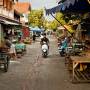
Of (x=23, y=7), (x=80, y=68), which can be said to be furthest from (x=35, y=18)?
(x=80, y=68)

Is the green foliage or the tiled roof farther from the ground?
the tiled roof

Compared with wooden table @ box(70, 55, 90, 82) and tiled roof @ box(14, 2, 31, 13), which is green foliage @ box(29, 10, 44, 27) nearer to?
tiled roof @ box(14, 2, 31, 13)

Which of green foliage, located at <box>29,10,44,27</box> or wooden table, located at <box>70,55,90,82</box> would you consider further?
green foliage, located at <box>29,10,44,27</box>

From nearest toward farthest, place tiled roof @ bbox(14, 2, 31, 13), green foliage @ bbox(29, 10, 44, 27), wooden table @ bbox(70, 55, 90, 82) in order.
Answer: wooden table @ bbox(70, 55, 90, 82) → tiled roof @ bbox(14, 2, 31, 13) → green foliage @ bbox(29, 10, 44, 27)

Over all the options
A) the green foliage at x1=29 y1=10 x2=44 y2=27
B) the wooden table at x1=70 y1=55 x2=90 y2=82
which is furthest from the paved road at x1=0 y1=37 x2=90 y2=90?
the green foliage at x1=29 y1=10 x2=44 y2=27

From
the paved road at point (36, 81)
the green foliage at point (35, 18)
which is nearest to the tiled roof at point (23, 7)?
the green foliage at point (35, 18)

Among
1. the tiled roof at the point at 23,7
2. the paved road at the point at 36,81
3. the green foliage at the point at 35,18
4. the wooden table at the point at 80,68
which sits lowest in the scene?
the paved road at the point at 36,81

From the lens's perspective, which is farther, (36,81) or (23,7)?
(23,7)

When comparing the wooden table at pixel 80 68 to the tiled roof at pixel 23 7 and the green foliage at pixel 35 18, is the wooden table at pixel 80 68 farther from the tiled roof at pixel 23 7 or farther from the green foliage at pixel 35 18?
the green foliage at pixel 35 18

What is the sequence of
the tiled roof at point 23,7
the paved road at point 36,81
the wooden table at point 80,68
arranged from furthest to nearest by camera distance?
the tiled roof at point 23,7, the wooden table at point 80,68, the paved road at point 36,81

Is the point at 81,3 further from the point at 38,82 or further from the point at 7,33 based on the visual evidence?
the point at 7,33

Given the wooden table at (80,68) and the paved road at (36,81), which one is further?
the wooden table at (80,68)

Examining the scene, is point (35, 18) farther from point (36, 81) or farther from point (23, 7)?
point (36, 81)

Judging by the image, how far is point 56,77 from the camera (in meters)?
16.9
